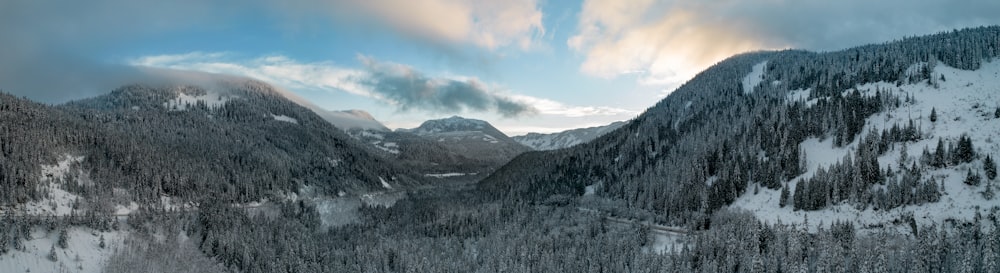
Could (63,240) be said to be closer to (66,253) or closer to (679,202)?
(66,253)

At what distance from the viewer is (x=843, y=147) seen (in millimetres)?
120625

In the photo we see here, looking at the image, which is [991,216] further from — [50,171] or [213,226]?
[50,171]

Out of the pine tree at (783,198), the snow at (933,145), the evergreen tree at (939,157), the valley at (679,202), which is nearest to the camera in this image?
the snow at (933,145)

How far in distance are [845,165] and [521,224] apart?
7506 centimetres

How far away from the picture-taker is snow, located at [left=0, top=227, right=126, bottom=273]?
93.3 m

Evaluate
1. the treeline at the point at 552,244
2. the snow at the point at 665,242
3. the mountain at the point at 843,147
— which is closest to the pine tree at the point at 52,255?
the treeline at the point at 552,244

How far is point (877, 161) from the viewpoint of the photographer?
344 feet

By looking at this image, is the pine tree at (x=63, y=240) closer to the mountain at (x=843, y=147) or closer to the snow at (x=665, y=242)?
the snow at (x=665, y=242)

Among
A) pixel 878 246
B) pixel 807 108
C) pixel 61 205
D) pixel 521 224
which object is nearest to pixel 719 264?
pixel 878 246

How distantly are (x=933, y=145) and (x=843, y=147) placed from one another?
1796cm

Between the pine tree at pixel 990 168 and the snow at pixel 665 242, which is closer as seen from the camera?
the pine tree at pixel 990 168

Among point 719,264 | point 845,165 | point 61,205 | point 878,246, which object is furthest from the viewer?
point 61,205

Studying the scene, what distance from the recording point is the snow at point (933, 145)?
89000mm

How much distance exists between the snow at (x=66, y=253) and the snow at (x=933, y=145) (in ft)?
429
